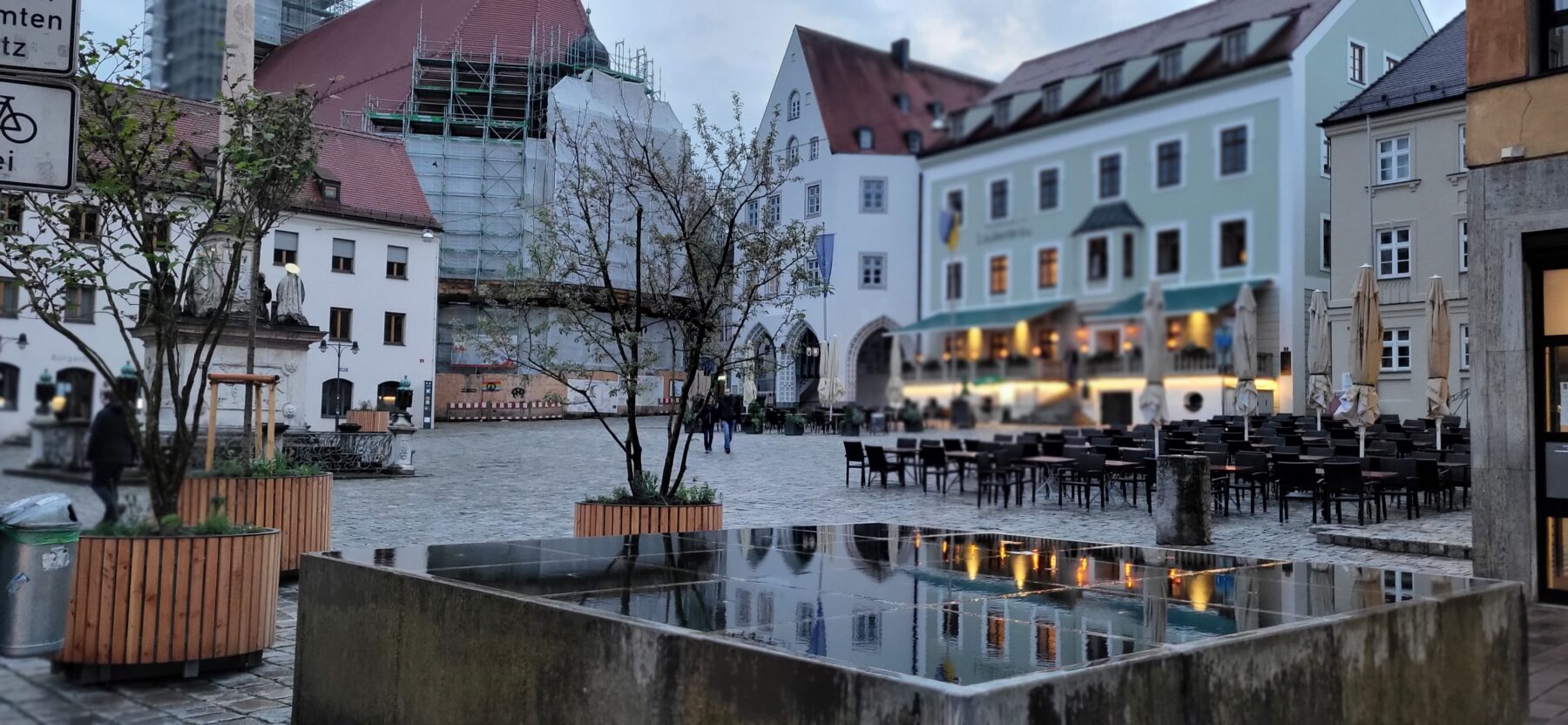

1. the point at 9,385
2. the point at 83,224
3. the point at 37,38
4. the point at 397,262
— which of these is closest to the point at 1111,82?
the point at 9,385

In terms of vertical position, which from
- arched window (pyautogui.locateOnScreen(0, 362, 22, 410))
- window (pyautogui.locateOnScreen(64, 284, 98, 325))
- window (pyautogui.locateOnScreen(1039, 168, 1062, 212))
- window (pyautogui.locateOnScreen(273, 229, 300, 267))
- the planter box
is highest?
window (pyautogui.locateOnScreen(273, 229, 300, 267))

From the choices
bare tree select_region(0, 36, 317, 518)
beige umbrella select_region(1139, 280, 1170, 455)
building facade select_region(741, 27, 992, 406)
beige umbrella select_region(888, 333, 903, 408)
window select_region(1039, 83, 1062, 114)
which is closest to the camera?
beige umbrella select_region(1139, 280, 1170, 455)

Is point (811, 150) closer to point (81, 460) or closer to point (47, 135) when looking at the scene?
point (47, 135)

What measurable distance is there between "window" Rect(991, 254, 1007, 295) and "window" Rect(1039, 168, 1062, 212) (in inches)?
5.4

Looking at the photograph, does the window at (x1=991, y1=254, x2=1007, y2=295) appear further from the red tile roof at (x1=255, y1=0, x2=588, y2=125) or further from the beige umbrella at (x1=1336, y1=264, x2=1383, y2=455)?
the red tile roof at (x1=255, y1=0, x2=588, y2=125)

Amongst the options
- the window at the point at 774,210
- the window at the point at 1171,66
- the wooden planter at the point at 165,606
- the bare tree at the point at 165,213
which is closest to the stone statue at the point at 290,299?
the bare tree at the point at 165,213

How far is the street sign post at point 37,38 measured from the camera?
3.39m

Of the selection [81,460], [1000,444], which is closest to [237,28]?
[81,460]

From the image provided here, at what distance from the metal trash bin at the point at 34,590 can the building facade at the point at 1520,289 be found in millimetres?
8916

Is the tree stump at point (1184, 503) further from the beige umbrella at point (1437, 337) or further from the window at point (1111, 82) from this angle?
the window at point (1111, 82)

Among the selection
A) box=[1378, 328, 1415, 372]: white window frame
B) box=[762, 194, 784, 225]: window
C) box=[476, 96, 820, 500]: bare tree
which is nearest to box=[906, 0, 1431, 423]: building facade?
box=[1378, 328, 1415, 372]: white window frame

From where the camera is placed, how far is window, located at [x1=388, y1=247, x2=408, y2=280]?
40.8 m

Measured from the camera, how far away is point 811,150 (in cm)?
479

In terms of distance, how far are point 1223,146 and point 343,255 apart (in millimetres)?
39675
